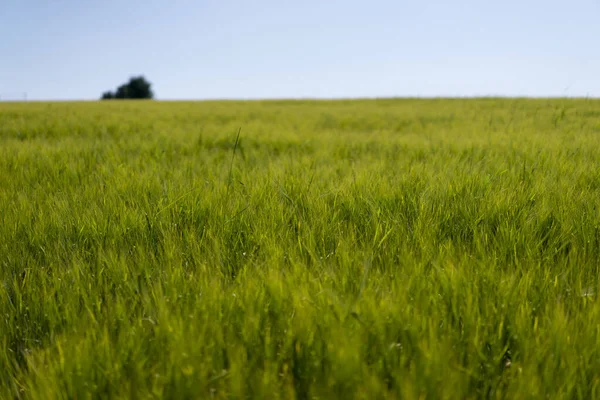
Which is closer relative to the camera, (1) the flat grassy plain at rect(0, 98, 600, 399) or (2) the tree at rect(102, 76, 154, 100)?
(1) the flat grassy plain at rect(0, 98, 600, 399)

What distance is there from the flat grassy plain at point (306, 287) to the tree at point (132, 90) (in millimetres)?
63119

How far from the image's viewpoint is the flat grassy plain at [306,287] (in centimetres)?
91

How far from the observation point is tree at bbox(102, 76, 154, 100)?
6028 centimetres

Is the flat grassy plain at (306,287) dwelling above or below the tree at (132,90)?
below

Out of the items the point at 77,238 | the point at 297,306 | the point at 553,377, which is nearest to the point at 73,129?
the point at 77,238

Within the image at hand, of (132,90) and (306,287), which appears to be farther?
(132,90)

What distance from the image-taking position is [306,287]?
3.80 ft

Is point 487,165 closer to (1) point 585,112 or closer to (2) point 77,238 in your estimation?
(2) point 77,238

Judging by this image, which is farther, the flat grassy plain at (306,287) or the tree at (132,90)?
the tree at (132,90)

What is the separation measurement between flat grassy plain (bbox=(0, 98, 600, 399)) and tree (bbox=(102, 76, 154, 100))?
6312 cm

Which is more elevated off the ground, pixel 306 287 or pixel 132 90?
pixel 132 90

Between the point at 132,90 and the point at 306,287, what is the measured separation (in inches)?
2571

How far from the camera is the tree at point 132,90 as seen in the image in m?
60.3

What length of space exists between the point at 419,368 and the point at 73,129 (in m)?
6.07
